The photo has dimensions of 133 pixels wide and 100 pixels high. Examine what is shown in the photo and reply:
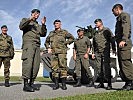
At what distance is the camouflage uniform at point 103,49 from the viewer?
7621 mm

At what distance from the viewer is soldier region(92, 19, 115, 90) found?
7621mm

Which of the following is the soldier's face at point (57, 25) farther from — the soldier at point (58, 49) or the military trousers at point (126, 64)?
the military trousers at point (126, 64)

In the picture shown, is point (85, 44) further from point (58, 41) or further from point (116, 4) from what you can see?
point (116, 4)

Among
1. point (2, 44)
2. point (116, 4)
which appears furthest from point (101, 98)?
point (2, 44)

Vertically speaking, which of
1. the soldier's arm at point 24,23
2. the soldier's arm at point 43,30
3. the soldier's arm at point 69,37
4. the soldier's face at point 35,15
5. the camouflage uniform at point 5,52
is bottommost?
the camouflage uniform at point 5,52

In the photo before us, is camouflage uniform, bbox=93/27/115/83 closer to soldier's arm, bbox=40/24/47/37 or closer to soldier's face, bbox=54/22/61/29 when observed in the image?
soldier's face, bbox=54/22/61/29

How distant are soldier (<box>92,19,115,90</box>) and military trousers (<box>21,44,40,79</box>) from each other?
179 cm

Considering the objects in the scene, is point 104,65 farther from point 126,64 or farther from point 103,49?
point 126,64

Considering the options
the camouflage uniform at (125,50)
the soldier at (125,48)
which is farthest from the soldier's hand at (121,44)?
the camouflage uniform at (125,50)

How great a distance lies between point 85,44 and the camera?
351 inches

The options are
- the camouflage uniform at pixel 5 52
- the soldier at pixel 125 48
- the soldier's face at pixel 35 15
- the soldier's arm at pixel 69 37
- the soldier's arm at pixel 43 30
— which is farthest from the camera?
the camouflage uniform at pixel 5 52

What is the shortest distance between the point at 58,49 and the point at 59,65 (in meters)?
0.42

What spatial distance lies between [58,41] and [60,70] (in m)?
0.77

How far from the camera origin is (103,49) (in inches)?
302
